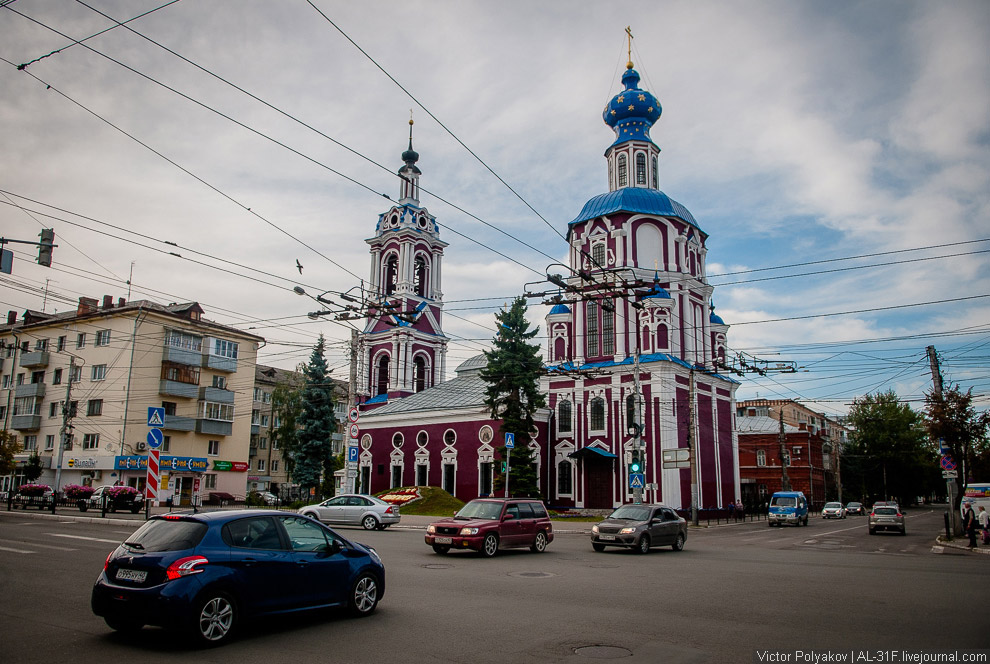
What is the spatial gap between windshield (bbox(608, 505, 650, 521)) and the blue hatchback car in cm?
1320

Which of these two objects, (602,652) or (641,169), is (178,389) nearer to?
(641,169)

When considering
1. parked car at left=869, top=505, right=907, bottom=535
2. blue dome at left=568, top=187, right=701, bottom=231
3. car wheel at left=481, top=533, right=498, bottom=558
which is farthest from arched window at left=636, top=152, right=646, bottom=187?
car wheel at left=481, top=533, right=498, bottom=558

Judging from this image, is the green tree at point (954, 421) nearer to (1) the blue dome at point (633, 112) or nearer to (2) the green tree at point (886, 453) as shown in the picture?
(1) the blue dome at point (633, 112)

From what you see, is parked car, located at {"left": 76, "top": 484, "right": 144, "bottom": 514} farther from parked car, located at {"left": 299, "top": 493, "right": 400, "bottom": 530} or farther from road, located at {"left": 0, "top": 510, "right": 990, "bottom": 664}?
road, located at {"left": 0, "top": 510, "right": 990, "bottom": 664}

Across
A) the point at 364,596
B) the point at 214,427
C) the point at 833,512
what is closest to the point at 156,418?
the point at 364,596

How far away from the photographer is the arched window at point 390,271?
2403 inches

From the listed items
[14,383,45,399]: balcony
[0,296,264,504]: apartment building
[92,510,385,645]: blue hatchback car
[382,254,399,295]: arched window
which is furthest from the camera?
[382,254,399,295]: arched window

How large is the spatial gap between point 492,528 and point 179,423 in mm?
36647

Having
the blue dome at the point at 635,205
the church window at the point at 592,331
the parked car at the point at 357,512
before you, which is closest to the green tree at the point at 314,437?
the church window at the point at 592,331

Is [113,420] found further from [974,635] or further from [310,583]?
[974,635]

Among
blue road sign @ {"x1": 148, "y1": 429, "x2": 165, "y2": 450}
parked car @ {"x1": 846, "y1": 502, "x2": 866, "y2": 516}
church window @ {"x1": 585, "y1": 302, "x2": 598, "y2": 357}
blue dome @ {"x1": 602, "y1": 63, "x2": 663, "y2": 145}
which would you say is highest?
blue dome @ {"x1": 602, "y1": 63, "x2": 663, "y2": 145}

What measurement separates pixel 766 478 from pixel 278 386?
5029 cm

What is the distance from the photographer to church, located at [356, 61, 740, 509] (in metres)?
43.8

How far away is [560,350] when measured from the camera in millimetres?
49375
